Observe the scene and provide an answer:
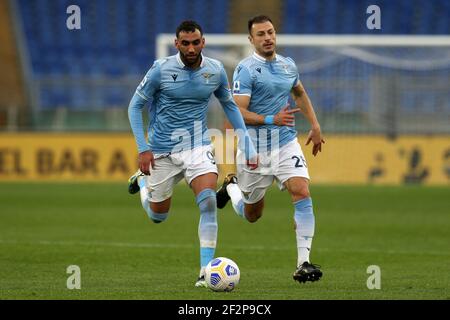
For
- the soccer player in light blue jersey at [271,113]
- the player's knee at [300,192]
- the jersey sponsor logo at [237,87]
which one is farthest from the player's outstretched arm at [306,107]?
the jersey sponsor logo at [237,87]

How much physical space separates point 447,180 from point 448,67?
304 cm

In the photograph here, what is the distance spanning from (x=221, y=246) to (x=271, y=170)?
3.67 m

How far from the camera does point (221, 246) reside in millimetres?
13859

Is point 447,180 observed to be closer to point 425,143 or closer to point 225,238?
point 425,143

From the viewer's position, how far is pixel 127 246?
1357 centimetres

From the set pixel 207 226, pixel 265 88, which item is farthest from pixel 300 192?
pixel 265 88

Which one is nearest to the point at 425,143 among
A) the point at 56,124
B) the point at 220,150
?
the point at 220,150

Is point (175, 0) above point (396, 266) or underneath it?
above

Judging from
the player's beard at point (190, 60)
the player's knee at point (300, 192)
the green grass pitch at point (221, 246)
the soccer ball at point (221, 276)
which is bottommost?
the green grass pitch at point (221, 246)

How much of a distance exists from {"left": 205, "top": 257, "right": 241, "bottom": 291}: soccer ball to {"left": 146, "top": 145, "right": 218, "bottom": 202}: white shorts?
112 cm

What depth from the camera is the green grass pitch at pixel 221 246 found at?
30.0ft

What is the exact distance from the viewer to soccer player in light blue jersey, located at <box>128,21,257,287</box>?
31.2 feet

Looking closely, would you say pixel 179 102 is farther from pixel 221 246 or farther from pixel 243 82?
pixel 221 246

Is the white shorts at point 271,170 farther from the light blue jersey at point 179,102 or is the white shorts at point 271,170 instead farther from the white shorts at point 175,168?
the white shorts at point 175,168
